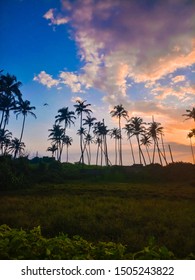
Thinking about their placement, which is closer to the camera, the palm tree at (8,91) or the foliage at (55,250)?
the foliage at (55,250)

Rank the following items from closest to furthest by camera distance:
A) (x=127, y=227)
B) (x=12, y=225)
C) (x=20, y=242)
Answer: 1. (x=20, y=242)
2. (x=127, y=227)
3. (x=12, y=225)

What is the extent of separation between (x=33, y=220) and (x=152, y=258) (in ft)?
31.0

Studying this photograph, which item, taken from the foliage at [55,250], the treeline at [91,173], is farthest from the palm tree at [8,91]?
the foliage at [55,250]

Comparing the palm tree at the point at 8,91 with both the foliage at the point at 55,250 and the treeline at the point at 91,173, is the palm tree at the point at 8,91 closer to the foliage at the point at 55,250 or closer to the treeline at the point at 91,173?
the treeline at the point at 91,173

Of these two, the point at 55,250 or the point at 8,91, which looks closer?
the point at 55,250

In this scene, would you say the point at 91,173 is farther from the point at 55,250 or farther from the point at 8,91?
the point at 55,250

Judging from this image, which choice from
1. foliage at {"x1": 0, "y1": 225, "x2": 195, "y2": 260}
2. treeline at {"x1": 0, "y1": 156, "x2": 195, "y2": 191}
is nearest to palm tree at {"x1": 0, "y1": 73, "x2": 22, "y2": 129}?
treeline at {"x1": 0, "y1": 156, "x2": 195, "y2": 191}

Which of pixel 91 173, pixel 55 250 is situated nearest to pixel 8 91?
pixel 91 173

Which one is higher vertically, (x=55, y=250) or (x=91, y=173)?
(x=91, y=173)

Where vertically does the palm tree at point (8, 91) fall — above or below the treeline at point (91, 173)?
above

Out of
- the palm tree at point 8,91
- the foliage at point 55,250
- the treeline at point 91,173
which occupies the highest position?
the palm tree at point 8,91

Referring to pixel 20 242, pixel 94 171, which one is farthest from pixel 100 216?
pixel 94 171
